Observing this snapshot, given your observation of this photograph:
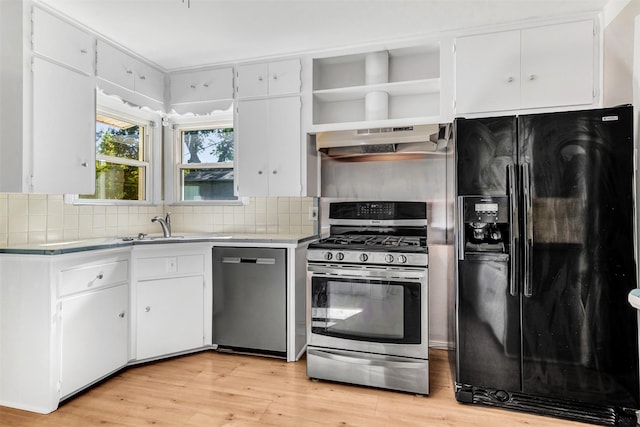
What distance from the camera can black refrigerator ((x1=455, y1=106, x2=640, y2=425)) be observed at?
204 centimetres

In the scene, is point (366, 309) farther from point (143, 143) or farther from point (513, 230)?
point (143, 143)

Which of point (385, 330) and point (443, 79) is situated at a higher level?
point (443, 79)

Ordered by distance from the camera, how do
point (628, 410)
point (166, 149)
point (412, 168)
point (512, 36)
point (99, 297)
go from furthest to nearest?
point (166, 149), point (412, 168), point (512, 36), point (99, 297), point (628, 410)

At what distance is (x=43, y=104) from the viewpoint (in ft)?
7.86

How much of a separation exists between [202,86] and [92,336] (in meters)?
2.23

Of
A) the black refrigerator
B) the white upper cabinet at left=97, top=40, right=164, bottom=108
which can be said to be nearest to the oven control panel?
the black refrigerator

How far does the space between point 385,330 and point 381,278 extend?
0.34 meters

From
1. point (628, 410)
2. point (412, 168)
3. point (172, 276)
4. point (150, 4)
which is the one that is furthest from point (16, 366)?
point (628, 410)

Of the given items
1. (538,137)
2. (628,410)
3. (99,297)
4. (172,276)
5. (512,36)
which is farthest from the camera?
(172,276)

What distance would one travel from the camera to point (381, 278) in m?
2.41

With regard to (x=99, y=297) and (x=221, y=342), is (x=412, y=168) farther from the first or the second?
(x=99, y=297)

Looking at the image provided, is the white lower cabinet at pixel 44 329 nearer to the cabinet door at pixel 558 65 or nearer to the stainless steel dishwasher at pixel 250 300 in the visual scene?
the stainless steel dishwasher at pixel 250 300

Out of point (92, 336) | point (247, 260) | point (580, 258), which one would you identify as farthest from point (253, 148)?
point (580, 258)

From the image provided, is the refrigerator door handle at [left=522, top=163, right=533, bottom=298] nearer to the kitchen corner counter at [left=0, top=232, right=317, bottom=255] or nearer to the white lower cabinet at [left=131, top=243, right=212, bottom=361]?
the kitchen corner counter at [left=0, top=232, right=317, bottom=255]
